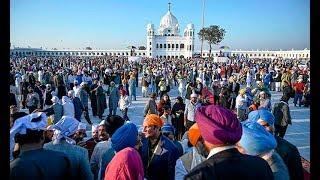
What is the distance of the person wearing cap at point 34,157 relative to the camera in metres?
2.25

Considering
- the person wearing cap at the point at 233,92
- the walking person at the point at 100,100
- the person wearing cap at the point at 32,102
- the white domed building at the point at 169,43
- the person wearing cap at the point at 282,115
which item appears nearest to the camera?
the person wearing cap at the point at 282,115

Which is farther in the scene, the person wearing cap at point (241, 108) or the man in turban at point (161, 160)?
the person wearing cap at point (241, 108)

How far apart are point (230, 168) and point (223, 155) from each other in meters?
0.09

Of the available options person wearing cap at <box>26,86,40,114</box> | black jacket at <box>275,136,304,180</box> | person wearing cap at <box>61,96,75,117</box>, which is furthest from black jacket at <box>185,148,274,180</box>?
person wearing cap at <box>26,86,40,114</box>

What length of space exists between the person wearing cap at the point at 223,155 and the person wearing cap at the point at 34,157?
0.93m

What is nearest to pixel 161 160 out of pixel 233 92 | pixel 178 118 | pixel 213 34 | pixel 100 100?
pixel 178 118

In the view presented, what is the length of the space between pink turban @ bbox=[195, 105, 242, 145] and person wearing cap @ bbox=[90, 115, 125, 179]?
161 cm

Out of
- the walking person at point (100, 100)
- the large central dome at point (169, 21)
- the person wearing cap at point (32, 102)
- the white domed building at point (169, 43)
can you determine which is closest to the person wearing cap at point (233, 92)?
the walking person at point (100, 100)

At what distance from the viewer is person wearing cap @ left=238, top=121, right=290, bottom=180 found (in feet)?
8.18

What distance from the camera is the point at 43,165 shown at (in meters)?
2.33

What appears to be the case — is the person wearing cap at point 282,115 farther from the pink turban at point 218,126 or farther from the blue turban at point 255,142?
the pink turban at point 218,126

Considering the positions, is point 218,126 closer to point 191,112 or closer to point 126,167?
point 126,167
